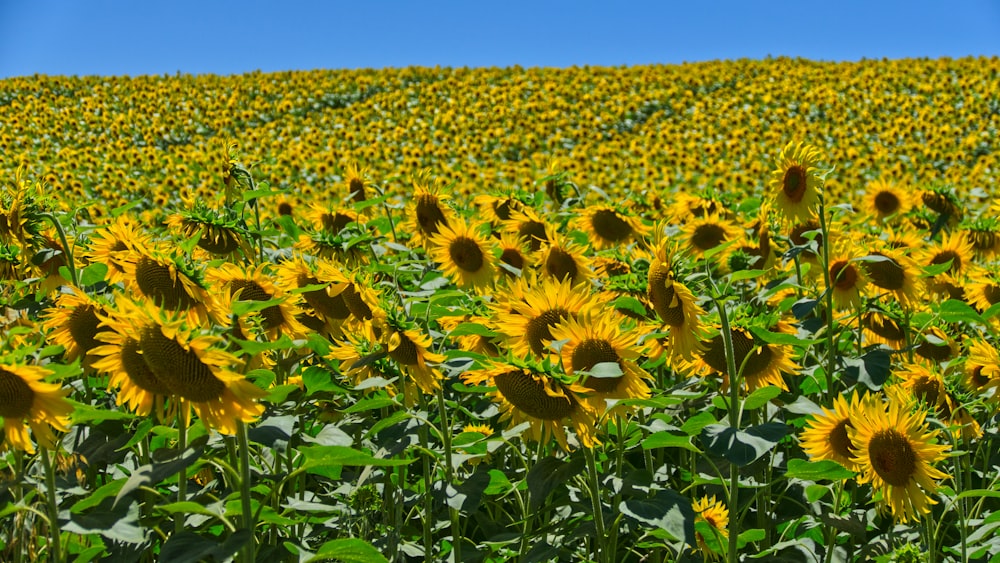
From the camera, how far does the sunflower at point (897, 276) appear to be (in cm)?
350

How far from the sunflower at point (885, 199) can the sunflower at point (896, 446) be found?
301cm

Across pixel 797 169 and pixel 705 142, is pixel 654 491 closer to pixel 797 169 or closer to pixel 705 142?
pixel 797 169

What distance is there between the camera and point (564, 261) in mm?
3229

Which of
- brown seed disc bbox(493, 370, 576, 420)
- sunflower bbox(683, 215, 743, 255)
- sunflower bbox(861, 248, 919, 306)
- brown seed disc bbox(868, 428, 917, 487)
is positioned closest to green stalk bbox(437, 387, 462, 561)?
brown seed disc bbox(493, 370, 576, 420)

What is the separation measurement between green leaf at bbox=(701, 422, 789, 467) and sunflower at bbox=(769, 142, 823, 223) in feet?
3.76

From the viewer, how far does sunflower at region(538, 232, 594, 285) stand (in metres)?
3.22

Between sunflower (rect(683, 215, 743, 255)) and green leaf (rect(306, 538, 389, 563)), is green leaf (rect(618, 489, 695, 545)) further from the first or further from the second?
sunflower (rect(683, 215, 743, 255))

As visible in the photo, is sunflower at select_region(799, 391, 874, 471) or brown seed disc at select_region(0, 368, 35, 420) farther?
sunflower at select_region(799, 391, 874, 471)

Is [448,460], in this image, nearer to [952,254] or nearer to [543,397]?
[543,397]

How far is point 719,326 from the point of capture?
7.93ft

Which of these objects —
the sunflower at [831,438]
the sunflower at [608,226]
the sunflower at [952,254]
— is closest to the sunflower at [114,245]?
the sunflower at [831,438]

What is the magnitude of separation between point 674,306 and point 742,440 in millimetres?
382

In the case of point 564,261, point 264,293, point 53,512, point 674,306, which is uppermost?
point 564,261

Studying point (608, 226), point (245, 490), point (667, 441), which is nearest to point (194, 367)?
point (245, 490)
